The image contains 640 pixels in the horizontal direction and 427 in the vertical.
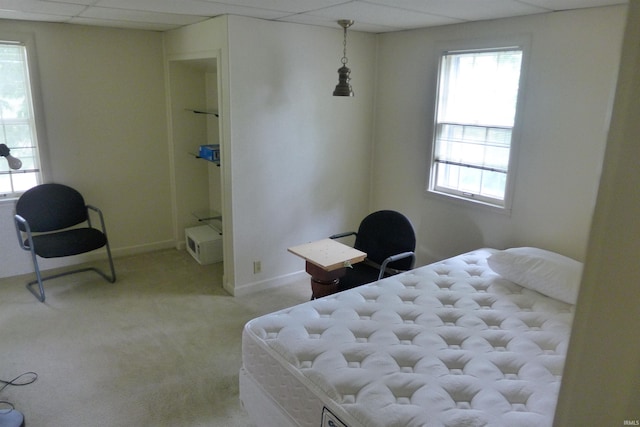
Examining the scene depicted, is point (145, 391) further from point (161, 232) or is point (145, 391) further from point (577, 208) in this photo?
point (577, 208)

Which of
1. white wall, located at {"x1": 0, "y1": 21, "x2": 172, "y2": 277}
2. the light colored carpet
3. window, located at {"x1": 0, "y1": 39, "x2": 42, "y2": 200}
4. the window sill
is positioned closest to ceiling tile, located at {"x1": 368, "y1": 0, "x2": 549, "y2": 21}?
the window sill

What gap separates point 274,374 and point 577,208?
228 centimetres

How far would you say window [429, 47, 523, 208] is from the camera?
3.31 meters

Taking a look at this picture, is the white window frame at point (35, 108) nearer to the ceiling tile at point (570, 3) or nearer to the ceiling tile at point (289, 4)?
the ceiling tile at point (289, 4)

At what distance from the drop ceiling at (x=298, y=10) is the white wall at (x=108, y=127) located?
384mm

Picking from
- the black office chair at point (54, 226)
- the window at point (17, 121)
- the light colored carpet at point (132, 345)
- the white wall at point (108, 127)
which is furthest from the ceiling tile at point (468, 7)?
the window at point (17, 121)

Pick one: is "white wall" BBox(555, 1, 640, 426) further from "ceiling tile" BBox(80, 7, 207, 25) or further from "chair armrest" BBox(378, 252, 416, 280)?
"ceiling tile" BBox(80, 7, 207, 25)

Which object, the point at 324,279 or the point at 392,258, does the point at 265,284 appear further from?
the point at 392,258

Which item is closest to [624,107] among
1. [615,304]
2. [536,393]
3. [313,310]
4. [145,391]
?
[615,304]

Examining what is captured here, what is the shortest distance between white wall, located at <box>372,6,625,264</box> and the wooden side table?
44.6 inches

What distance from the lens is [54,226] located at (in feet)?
13.3

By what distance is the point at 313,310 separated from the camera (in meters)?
2.40

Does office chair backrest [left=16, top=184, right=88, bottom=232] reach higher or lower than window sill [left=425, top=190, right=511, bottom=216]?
lower

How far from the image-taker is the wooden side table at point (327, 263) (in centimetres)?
294
